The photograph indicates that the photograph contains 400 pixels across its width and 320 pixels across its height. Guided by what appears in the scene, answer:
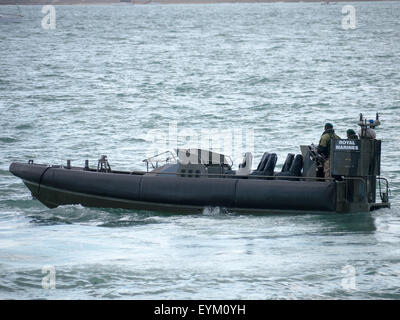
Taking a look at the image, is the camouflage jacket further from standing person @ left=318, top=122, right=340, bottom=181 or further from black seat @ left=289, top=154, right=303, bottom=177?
black seat @ left=289, top=154, right=303, bottom=177

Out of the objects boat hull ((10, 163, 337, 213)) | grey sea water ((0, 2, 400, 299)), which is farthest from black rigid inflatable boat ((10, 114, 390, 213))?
grey sea water ((0, 2, 400, 299))

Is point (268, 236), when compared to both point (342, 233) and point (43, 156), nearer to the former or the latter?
point (342, 233)

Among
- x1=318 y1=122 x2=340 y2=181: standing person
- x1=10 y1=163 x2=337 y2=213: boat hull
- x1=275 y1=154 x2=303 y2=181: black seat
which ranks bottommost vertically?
x1=10 y1=163 x2=337 y2=213: boat hull

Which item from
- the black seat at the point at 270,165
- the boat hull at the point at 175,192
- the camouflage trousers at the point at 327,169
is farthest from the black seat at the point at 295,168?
the camouflage trousers at the point at 327,169

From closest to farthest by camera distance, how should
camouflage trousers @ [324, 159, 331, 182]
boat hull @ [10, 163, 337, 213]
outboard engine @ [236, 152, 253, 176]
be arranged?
1. boat hull @ [10, 163, 337, 213]
2. camouflage trousers @ [324, 159, 331, 182]
3. outboard engine @ [236, 152, 253, 176]

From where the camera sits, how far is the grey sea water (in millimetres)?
17406

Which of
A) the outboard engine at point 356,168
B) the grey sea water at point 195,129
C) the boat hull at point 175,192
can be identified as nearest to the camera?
the grey sea water at point 195,129

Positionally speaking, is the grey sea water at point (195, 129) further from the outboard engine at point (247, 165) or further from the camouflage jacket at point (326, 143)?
the camouflage jacket at point (326, 143)

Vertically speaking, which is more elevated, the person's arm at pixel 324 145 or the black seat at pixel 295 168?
the person's arm at pixel 324 145

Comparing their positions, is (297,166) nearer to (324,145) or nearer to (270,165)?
(270,165)

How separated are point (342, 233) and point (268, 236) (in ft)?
5.47

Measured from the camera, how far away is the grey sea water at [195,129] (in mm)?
17406

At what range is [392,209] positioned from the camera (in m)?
23.7

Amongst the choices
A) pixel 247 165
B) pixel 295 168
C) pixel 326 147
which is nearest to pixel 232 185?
pixel 247 165
